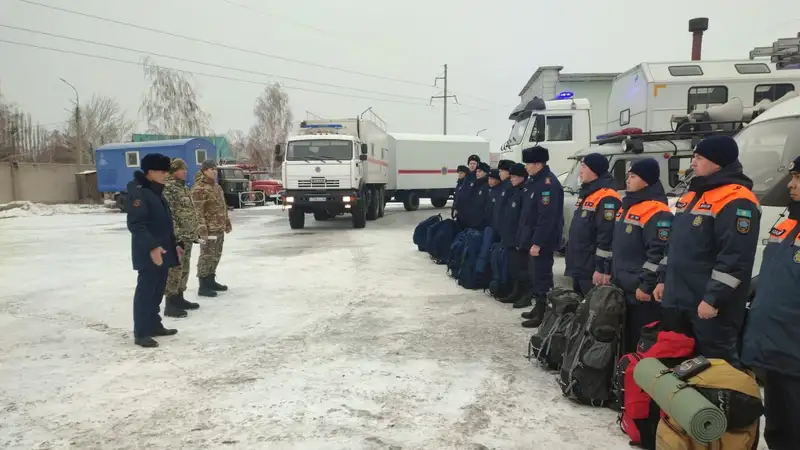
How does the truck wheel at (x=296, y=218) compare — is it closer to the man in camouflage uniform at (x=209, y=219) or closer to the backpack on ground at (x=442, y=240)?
the backpack on ground at (x=442, y=240)

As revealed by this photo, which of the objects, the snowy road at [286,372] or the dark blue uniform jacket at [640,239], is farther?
the dark blue uniform jacket at [640,239]

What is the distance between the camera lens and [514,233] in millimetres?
6891

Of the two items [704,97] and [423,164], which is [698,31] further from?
[423,164]

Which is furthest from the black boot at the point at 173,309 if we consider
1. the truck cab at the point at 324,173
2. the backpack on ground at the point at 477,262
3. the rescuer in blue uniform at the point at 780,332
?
the truck cab at the point at 324,173

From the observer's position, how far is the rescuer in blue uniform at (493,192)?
780 centimetres

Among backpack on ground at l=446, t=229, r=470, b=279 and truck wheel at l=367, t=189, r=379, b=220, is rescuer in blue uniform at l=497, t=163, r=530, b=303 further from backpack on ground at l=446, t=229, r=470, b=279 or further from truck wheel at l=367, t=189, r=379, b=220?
truck wheel at l=367, t=189, r=379, b=220

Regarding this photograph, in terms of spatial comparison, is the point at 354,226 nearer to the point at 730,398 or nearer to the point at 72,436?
the point at 72,436

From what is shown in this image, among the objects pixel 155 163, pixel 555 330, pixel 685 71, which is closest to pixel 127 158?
pixel 155 163

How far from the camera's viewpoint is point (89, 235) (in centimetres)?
1538

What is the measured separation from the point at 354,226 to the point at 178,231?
1032cm

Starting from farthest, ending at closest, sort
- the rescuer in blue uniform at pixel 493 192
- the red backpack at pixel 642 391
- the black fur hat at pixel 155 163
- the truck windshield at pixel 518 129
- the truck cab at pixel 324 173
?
the truck cab at pixel 324 173
the truck windshield at pixel 518 129
the rescuer in blue uniform at pixel 493 192
the black fur hat at pixel 155 163
the red backpack at pixel 642 391

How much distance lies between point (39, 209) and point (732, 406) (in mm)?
29611

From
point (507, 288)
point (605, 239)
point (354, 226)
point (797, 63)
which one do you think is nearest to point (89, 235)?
point (354, 226)

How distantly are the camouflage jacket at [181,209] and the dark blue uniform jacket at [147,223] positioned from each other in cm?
68
